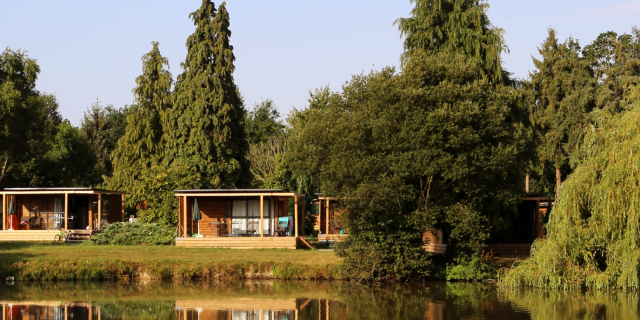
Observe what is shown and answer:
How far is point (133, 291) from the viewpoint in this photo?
894 inches

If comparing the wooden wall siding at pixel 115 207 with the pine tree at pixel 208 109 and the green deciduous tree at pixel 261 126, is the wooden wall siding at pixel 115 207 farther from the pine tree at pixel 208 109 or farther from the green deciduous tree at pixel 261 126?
the green deciduous tree at pixel 261 126

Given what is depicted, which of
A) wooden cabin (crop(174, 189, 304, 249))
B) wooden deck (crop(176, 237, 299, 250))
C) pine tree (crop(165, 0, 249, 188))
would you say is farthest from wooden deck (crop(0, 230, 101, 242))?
pine tree (crop(165, 0, 249, 188))

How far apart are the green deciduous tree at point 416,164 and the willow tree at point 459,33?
25.9 feet

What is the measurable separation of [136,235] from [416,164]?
1467cm

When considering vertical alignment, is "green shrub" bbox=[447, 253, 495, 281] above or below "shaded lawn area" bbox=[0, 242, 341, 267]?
below

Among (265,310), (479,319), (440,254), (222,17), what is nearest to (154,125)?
Result: (222,17)

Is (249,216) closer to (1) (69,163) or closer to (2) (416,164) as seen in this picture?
(2) (416,164)

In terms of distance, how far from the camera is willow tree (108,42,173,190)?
47562 mm

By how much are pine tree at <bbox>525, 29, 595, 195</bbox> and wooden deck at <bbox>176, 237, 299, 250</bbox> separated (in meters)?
21.4

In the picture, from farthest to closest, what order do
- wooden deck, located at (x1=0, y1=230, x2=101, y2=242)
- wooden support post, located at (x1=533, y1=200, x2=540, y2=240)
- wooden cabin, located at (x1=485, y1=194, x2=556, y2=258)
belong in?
wooden deck, located at (x1=0, y1=230, x2=101, y2=242), wooden support post, located at (x1=533, y1=200, x2=540, y2=240), wooden cabin, located at (x1=485, y1=194, x2=556, y2=258)

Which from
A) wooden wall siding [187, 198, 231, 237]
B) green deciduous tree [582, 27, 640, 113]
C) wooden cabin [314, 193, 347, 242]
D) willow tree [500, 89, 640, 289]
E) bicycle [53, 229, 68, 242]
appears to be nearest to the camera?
willow tree [500, 89, 640, 289]

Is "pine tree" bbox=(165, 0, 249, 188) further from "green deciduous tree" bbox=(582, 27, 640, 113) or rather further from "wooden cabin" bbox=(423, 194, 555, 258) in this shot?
"green deciduous tree" bbox=(582, 27, 640, 113)

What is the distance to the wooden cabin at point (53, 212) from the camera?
34.8 metres

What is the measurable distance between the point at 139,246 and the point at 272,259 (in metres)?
7.27
